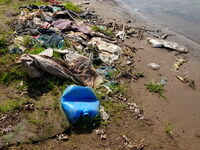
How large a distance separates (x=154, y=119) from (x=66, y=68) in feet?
6.86

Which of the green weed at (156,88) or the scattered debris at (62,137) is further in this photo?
the green weed at (156,88)

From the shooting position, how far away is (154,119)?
140 inches

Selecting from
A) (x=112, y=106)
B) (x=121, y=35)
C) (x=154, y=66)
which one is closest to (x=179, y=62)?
(x=154, y=66)

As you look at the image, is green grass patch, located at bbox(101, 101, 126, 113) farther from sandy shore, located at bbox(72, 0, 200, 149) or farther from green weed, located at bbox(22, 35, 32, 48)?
green weed, located at bbox(22, 35, 32, 48)

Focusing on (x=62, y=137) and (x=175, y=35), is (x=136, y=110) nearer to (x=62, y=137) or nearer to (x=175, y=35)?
(x=62, y=137)

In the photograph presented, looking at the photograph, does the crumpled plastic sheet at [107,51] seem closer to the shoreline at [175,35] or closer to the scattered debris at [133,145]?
the scattered debris at [133,145]

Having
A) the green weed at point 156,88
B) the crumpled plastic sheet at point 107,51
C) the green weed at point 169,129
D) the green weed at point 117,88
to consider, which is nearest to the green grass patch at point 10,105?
the green weed at point 117,88

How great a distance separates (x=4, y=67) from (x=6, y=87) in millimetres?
590

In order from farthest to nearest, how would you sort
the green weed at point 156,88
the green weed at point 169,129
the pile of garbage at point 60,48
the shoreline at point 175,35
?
the shoreline at point 175,35 → the green weed at point 156,88 → the pile of garbage at point 60,48 → the green weed at point 169,129

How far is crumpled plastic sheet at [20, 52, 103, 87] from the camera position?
3.50 metres

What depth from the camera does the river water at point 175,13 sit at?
825 cm

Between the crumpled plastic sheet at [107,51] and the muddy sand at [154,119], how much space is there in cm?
27

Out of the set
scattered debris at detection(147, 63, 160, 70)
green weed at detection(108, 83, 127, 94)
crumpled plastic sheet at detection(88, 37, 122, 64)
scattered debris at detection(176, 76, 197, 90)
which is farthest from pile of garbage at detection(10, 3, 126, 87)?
scattered debris at detection(176, 76, 197, 90)

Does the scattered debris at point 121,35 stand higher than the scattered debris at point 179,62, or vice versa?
the scattered debris at point 121,35
